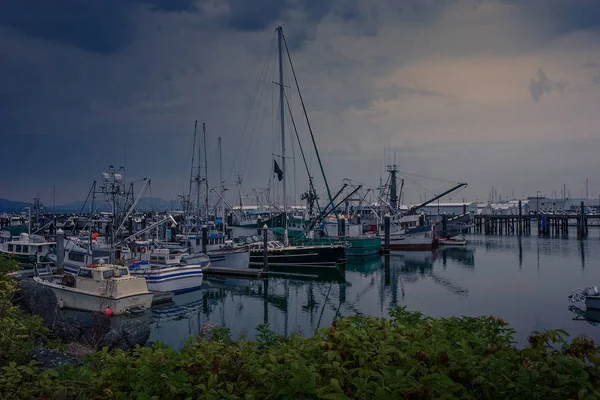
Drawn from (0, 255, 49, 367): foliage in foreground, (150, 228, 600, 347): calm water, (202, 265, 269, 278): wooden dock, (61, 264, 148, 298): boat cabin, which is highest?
(0, 255, 49, 367): foliage in foreground

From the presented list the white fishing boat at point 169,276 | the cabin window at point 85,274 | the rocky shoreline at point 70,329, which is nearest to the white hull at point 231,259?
the white fishing boat at point 169,276

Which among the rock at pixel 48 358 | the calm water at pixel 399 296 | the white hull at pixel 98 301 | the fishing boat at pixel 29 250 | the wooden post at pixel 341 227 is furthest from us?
the wooden post at pixel 341 227

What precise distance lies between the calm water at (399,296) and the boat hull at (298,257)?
8.34ft

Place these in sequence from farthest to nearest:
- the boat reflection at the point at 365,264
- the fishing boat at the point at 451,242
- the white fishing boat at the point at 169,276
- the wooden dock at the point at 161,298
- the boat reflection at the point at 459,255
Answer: the fishing boat at the point at 451,242 < the boat reflection at the point at 459,255 < the boat reflection at the point at 365,264 < the white fishing boat at the point at 169,276 < the wooden dock at the point at 161,298

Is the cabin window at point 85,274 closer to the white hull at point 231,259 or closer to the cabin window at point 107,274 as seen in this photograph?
the cabin window at point 107,274

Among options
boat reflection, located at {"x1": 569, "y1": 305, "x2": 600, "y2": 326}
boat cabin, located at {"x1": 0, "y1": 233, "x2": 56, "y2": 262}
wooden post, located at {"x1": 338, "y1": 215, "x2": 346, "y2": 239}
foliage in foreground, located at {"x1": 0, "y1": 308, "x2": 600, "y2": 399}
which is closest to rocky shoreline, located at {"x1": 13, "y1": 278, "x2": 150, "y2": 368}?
foliage in foreground, located at {"x1": 0, "y1": 308, "x2": 600, "y2": 399}

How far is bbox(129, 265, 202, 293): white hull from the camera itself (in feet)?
95.7

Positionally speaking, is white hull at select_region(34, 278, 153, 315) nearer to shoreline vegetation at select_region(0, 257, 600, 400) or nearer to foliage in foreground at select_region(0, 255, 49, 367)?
foliage in foreground at select_region(0, 255, 49, 367)

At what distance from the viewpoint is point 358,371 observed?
4.38 m

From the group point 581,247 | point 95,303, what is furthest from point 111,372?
point 581,247

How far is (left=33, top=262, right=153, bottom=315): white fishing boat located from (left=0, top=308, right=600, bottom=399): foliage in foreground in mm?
18615

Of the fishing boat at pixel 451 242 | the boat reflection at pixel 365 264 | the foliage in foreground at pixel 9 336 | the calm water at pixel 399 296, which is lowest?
the calm water at pixel 399 296

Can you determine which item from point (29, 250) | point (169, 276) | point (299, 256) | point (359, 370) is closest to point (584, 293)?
point (299, 256)

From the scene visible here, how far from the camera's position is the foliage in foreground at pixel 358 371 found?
149 inches
